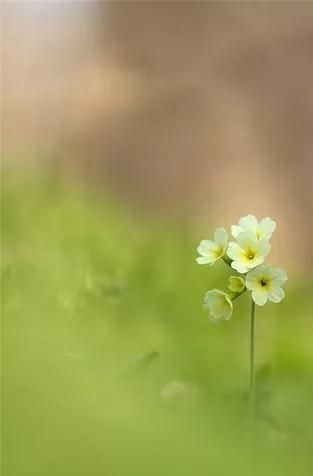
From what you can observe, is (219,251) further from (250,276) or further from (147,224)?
(147,224)

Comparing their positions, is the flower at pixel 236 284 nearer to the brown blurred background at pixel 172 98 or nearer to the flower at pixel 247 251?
the flower at pixel 247 251

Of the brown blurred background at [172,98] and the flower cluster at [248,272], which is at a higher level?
the brown blurred background at [172,98]

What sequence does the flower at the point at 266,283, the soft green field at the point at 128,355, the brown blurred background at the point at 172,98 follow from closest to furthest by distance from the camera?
the soft green field at the point at 128,355 < the flower at the point at 266,283 < the brown blurred background at the point at 172,98

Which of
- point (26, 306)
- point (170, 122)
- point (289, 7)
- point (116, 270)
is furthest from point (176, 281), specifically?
point (289, 7)

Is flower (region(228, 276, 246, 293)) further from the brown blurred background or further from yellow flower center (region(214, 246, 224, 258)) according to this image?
the brown blurred background

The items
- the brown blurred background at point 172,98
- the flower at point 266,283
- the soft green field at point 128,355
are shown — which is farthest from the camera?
the brown blurred background at point 172,98


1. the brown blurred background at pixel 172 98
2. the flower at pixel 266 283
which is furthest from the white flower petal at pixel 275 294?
the brown blurred background at pixel 172 98

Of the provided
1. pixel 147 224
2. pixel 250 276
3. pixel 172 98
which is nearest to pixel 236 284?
pixel 250 276
